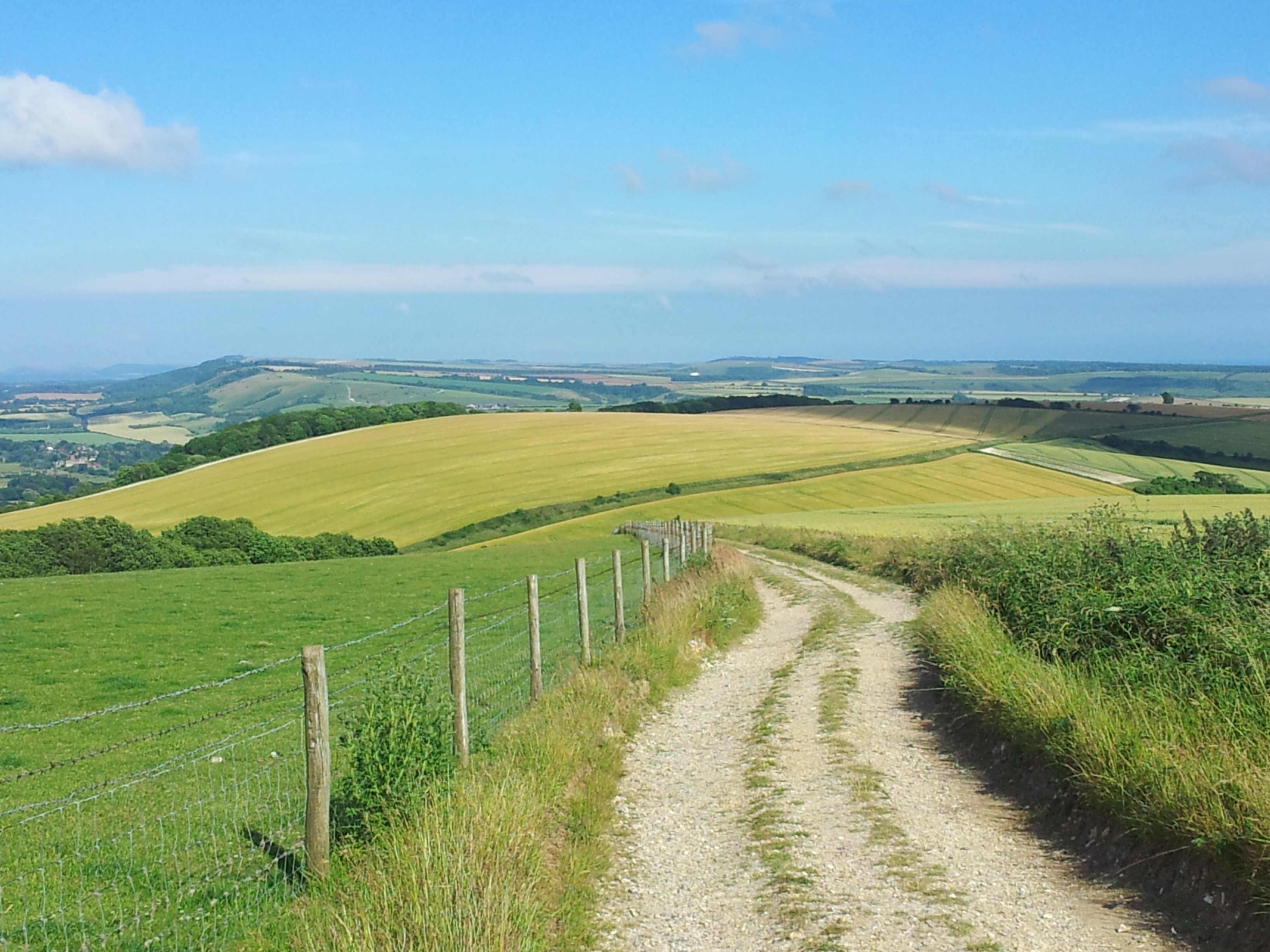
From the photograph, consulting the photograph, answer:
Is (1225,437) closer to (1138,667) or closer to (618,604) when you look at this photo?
(618,604)

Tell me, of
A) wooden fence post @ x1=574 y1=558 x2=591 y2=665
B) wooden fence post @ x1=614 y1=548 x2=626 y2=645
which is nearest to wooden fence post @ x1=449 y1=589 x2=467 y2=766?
wooden fence post @ x1=574 y1=558 x2=591 y2=665

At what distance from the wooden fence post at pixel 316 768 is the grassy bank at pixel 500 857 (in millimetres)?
192

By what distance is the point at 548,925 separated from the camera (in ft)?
22.3

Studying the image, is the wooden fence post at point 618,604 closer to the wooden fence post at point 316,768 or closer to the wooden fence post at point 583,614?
the wooden fence post at point 583,614

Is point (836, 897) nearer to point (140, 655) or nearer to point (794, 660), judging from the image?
point (794, 660)

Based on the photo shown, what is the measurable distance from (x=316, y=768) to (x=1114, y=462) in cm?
8382

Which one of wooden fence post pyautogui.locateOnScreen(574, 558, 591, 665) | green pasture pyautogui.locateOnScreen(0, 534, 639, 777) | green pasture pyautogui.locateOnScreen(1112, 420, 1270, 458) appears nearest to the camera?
wooden fence post pyautogui.locateOnScreen(574, 558, 591, 665)

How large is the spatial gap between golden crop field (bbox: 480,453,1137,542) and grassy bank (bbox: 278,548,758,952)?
42314 millimetres

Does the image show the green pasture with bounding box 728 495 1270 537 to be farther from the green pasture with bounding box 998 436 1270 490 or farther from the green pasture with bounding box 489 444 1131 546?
the green pasture with bounding box 998 436 1270 490

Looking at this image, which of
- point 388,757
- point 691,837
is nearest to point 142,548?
point 388,757

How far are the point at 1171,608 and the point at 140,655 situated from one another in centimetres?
1706

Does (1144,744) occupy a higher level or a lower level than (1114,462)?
higher

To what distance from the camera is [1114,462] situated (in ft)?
268

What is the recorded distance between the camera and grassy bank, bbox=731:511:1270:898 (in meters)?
7.53
